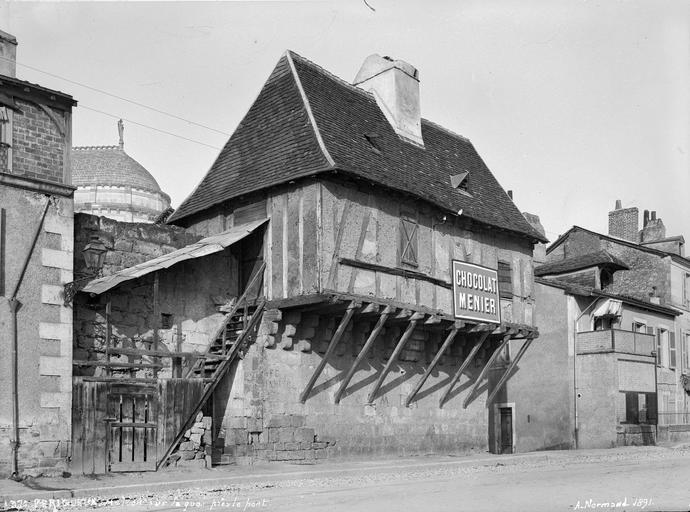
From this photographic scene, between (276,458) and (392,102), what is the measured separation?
378 inches

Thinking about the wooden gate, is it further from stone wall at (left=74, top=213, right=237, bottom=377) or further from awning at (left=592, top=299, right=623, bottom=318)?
awning at (left=592, top=299, right=623, bottom=318)

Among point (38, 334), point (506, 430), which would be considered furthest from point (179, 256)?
point (506, 430)

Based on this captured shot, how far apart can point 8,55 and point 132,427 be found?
6624 mm

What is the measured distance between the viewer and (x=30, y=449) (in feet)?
43.1

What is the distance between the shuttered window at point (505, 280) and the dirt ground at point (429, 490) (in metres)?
4.96

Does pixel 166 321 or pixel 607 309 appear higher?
pixel 607 309

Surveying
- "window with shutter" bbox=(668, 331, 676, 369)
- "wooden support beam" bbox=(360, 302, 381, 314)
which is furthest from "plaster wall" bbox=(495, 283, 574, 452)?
"wooden support beam" bbox=(360, 302, 381, 314)

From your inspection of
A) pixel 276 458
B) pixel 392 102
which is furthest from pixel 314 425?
pixel 392 102

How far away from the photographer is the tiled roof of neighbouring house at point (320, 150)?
17.9 meters

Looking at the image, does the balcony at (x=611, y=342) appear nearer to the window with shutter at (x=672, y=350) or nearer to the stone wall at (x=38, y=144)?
the window with shutter at (x=672, y=350)

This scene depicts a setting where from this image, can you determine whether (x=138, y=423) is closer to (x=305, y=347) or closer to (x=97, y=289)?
(x=97, y=289)

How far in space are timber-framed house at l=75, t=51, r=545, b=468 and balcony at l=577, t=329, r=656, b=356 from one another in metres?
7.69

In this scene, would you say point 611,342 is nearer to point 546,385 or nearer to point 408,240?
point 546,385

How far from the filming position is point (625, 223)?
40438mm
